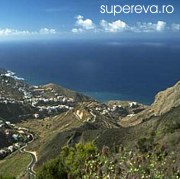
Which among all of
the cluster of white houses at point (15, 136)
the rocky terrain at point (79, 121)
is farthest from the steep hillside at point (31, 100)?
the cluster of white houses at point (15, 136)

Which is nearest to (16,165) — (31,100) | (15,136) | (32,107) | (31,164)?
(31,164)

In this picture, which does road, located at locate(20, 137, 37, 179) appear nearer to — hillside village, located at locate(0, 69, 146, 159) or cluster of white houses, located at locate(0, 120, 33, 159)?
cluster of white houses, located at locate(0, 120, 33, 159)

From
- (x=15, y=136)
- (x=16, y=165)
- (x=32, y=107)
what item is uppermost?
(x=16, y=165)

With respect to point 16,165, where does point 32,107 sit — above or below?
below

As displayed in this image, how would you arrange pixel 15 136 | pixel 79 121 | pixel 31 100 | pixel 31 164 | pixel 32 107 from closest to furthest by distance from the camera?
pixel 31 164
pixel 15 136
pixel 79 121
pixel 32 107
pixel 31 100

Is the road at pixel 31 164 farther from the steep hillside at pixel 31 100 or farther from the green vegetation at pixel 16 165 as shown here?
the steep hillside at pixel 31 100

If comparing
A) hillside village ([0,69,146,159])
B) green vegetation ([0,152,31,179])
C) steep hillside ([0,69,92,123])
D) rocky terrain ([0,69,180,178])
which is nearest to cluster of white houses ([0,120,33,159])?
hillside village ([0,69,146,159])

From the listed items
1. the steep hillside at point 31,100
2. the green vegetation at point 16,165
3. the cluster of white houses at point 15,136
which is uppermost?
the green vegetation at point 16,165

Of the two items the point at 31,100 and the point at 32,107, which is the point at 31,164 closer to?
the point at 32,107

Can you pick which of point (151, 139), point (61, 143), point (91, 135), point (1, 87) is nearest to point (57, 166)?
point (151, 139)

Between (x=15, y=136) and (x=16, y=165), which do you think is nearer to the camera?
(x=16, y=165)

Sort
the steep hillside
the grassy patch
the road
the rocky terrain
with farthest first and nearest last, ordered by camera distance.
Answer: the steep hillside
the grassy patch
the road
the rocky terrain
